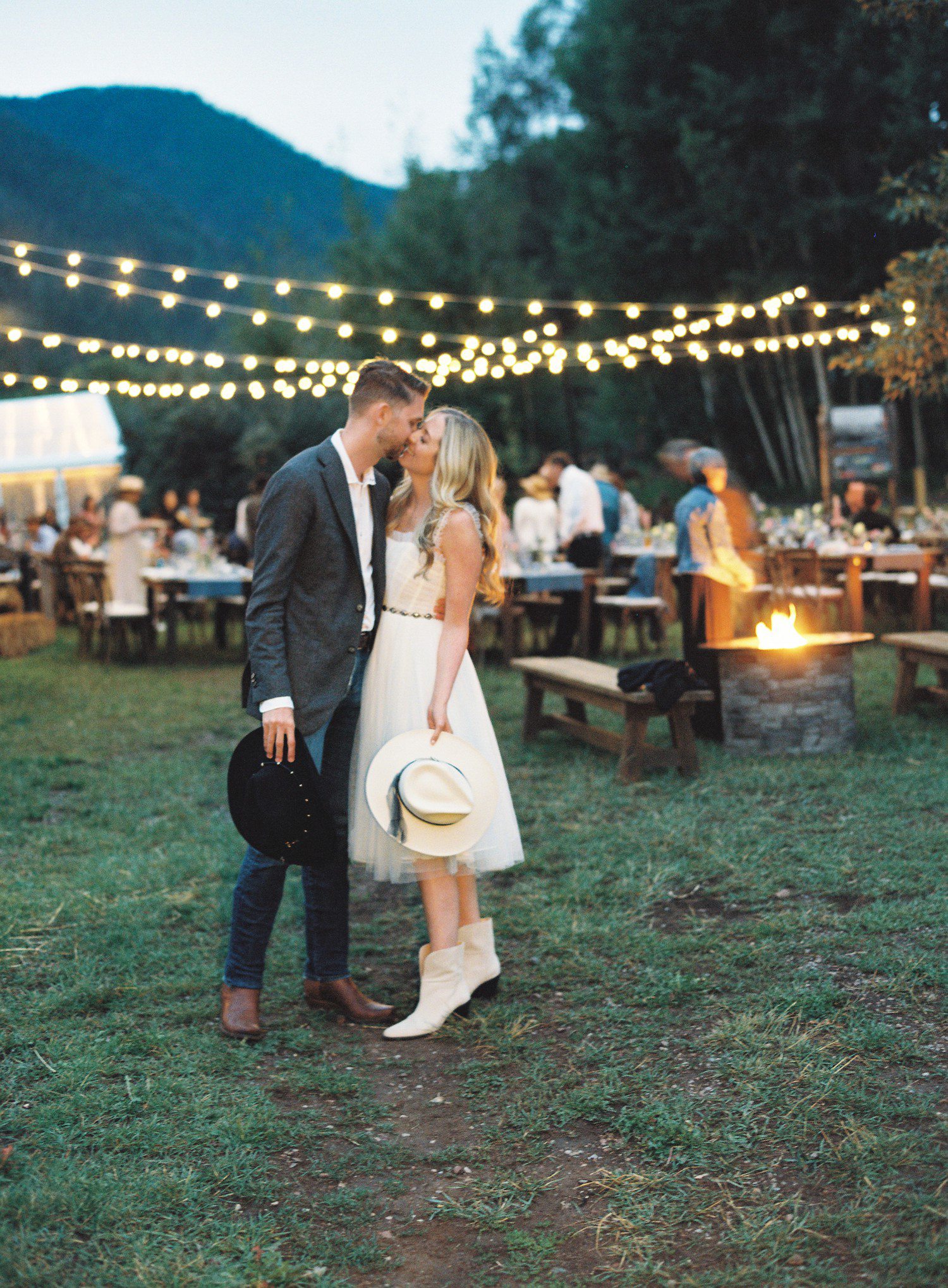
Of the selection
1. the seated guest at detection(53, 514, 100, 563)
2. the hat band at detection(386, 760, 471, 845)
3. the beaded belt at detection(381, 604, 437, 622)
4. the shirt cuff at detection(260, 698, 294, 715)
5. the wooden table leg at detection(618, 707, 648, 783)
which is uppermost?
the seated guest at detection(53, 514, 100, 563)

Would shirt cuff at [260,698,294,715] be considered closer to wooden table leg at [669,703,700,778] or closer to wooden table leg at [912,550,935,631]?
wooden table leg at [669,703,700,778]

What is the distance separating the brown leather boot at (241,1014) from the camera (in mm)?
3213

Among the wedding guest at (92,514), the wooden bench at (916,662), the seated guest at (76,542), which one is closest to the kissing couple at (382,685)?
the wooden bench at (916,662)

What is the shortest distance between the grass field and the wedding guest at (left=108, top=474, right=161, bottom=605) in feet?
25.1

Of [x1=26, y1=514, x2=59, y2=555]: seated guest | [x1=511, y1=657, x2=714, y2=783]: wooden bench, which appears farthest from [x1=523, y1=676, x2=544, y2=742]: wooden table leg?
[x1=26, y1=514, x2=59, y2=555]: seated guest

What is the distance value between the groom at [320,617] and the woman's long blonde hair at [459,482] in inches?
3.4

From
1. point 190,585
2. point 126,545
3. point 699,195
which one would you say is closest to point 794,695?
point 190,585

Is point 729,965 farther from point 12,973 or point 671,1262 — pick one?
point 12,973

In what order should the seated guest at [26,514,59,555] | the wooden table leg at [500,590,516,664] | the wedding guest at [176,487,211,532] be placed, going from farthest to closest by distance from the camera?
the seated guest at [26,514,59,555], the wedding guest at [176,487,211,532], the wooden table leg at [500,590,516,664]

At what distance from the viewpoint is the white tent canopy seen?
2172 cm

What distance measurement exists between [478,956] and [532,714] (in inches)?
156

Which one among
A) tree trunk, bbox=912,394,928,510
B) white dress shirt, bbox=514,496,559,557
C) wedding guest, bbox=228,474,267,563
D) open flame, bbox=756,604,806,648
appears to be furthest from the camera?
tree trunk, bbox=912,394,928,510

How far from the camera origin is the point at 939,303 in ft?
29.8

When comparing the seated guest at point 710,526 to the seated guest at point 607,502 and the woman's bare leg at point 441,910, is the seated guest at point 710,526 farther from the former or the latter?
the seated guest at point 607,502
